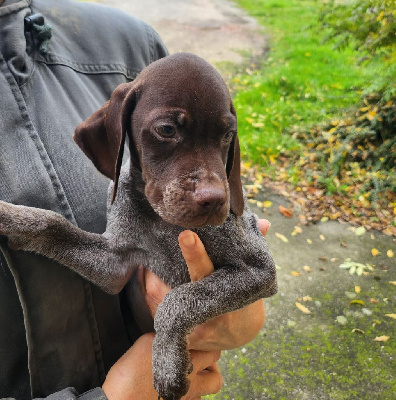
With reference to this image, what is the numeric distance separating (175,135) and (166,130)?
4cm

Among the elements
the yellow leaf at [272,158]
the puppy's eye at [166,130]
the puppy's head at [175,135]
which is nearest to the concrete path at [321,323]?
the yellow leaf at [272,158]

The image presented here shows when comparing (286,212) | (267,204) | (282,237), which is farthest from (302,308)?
(267,204)

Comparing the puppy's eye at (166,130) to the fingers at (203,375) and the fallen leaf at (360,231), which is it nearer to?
the fingers at (203,375)

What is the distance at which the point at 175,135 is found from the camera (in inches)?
76.4

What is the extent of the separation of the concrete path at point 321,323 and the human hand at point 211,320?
1.70 metres

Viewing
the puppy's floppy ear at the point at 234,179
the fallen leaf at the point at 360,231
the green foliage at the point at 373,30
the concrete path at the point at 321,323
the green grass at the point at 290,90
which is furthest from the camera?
the green grass at the point at 290,90

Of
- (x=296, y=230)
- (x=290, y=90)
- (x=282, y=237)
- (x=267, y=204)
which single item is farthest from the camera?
(x=290, y=90)

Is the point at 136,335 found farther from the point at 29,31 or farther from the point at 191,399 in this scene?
the point at 29,31

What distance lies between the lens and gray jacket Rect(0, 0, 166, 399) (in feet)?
6.19

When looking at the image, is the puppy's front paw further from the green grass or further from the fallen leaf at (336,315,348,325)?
the green grass

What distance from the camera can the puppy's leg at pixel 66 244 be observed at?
2.00 meters

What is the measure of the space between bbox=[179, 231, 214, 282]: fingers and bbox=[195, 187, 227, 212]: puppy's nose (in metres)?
0.25

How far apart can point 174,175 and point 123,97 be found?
482 millimetres

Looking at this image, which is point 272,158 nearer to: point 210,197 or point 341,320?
point 341,320
